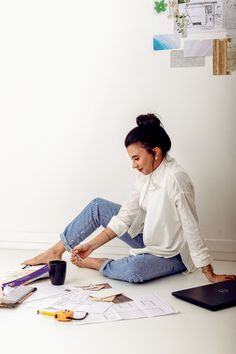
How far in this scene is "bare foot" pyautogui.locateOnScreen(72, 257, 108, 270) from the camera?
8.70 ft

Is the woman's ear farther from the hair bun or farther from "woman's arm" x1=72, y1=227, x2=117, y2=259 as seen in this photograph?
"woman's arm" x1=72, y1=227, x2=117, y2=259

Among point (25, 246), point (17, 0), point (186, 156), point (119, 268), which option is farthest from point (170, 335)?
point (17, 0)

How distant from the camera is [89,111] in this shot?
3.08 m

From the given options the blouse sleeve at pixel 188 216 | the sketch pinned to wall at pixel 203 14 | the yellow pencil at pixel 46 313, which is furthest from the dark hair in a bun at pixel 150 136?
the yellow pencil at pixel 46 313

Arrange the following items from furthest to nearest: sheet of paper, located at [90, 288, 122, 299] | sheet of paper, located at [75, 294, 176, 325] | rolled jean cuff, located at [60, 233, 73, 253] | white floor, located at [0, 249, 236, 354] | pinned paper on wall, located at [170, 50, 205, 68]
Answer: pinned paper on wall, located at [170, 50, 205, 68] < rolled jean cuff, located at [60, 233, 73, 253] < sheet of paper, located at [90, 288, 122, 299] < sheet of paper, located at [75, 294, 176, 325] < white floor, located at [0, 249, 236, 354]

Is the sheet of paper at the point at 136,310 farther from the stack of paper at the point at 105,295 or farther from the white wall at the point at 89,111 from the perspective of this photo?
the white wall at the point at 89,111

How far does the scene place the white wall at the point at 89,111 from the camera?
9.59 ft

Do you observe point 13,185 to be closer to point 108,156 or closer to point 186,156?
point 108,156

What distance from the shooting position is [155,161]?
2.57m

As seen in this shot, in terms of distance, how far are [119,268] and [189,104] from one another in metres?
0.94

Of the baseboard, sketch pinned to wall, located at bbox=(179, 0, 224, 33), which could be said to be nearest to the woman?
the baseboard

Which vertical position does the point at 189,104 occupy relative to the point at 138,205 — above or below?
above

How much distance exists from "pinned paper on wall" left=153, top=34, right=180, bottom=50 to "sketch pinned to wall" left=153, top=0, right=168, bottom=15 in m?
0.12

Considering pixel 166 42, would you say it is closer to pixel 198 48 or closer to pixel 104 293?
pixel 198 48
